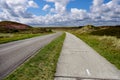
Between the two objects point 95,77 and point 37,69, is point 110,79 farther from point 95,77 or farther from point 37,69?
point 37,69

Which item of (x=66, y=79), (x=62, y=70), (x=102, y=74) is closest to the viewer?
(x=66, y=79)

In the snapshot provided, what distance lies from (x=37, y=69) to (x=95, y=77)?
112 inches

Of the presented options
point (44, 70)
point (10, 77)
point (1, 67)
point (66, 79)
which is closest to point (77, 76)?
point (66, 79)

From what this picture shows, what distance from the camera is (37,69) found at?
884cm

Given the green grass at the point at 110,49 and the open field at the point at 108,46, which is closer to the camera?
the green grass at the point at 110,49

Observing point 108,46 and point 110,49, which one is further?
point 108,46

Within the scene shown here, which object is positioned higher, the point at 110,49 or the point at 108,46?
the point at 110,49

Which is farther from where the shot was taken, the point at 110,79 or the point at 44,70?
the point at 44,70

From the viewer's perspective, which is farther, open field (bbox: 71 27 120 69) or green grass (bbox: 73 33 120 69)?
open field (bbox: 71 27 120 69)

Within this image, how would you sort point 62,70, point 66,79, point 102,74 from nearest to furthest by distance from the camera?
point 66,79, point 102,74, point 62,70

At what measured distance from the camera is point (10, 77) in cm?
733

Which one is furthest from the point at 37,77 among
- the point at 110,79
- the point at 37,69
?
the point at 110,79

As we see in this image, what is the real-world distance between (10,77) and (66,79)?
2196 millimetres

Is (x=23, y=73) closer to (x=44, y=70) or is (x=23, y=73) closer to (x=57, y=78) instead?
(x=44, y=70)
